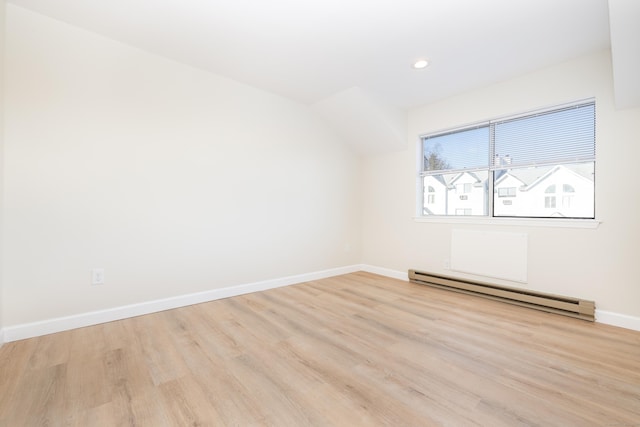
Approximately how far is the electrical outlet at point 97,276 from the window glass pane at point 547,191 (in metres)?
4.06

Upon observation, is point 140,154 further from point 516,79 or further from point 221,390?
point 516,79

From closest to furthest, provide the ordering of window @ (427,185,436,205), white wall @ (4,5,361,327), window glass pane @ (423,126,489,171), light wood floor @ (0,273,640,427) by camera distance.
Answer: light wood floor @ (0,273,640,427) → white wall @ (4,5,361,327) → window glass pane @ (423,126,489,171) → window @ (427,185,436,205)

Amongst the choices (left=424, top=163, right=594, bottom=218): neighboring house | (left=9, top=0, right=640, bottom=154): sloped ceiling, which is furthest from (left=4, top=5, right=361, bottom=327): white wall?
(left=424, top=163, right=594, bottom=218): neighboring house

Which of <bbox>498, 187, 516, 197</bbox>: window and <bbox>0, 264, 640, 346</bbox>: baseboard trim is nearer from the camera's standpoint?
<bbox>0, 264, 640, 346</bbox>: baseboard trim

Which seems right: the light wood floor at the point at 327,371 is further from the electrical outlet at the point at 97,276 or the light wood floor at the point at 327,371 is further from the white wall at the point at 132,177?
the white wall at the point at 132,177

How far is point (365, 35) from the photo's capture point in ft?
7.84

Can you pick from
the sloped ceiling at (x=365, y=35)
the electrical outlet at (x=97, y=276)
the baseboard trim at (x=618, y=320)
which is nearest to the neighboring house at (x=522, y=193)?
the sloped ceiling at (x=365, y=35)

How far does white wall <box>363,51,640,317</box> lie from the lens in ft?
8.00

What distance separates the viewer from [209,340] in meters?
2.15

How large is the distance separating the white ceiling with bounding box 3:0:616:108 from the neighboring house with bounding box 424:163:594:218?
3.56 feet

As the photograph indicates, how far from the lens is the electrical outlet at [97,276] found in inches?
95.2

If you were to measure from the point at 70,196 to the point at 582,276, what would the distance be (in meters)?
4.56

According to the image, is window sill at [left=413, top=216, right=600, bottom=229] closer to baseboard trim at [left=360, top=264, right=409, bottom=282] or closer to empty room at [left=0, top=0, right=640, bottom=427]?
empty room at [left=0, top=0, right=640, bottom=427]

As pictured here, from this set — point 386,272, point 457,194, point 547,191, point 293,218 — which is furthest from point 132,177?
point 547,191
